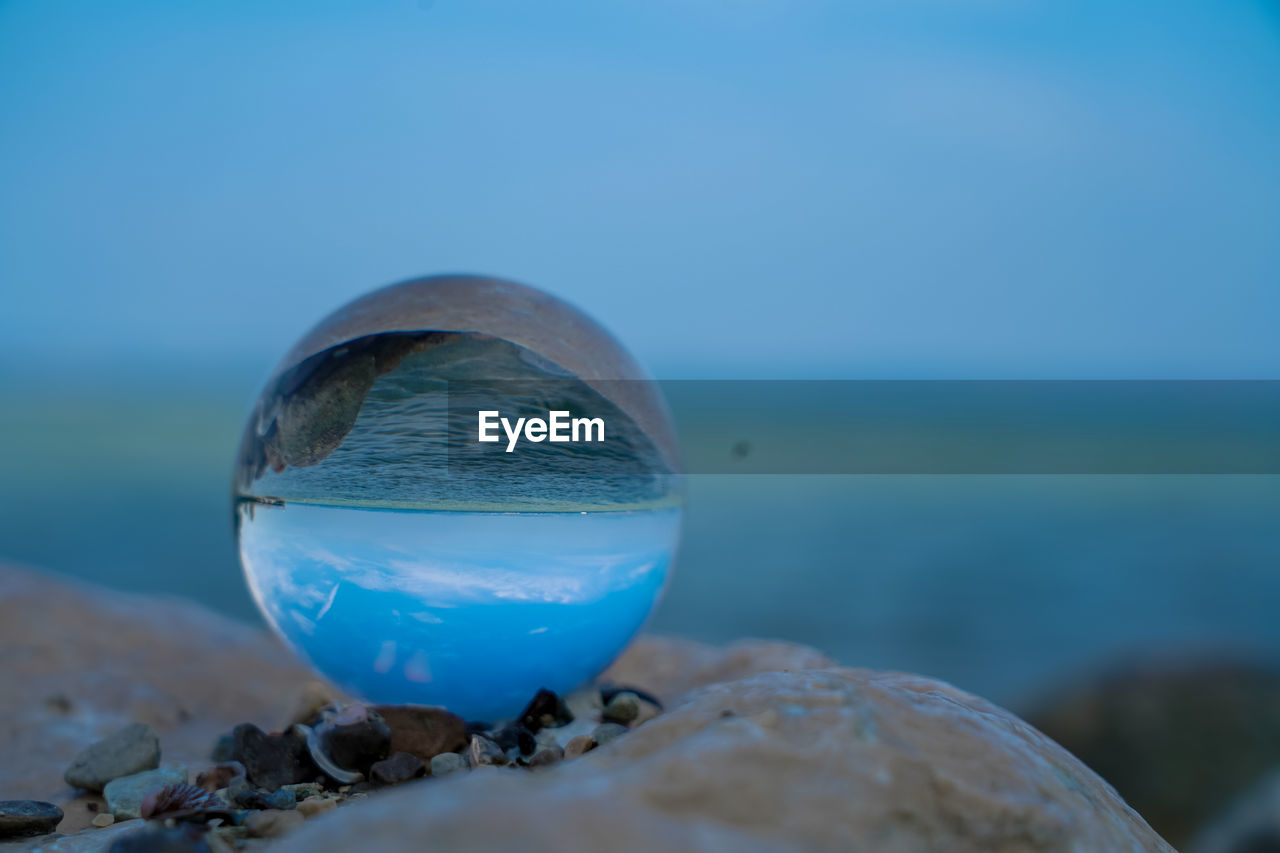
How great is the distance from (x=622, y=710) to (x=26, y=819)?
192 centimetres

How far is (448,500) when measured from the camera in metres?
2.76

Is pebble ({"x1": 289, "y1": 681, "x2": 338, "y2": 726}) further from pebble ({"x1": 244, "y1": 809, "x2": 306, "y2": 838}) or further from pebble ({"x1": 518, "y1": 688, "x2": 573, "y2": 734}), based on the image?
pebble ({"x1": 244, "y1": 809, "x2": 306, "y2": 838})

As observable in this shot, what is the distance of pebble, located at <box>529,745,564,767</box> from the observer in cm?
284

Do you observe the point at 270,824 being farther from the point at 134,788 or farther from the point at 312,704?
the point at 312,704

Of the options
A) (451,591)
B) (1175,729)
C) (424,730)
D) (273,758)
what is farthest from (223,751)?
(1175,729)

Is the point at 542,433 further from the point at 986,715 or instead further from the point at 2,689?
the point at 2,689

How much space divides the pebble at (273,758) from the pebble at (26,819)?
1.71 ft

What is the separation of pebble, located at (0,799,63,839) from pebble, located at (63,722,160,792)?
365 millimetres

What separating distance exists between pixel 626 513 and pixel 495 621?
57cm

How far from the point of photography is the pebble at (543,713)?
10.6 ft

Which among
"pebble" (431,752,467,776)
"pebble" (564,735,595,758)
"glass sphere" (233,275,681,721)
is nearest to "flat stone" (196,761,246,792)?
"glass sphere" (233,275,681,721)

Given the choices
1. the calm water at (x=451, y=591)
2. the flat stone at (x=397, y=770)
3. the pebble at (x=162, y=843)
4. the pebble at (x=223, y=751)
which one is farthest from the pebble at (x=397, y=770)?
the pebble at (x=223, y=751)

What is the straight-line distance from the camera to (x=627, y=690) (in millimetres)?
3555

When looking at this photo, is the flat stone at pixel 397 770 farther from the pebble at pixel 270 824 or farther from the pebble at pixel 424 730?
the pebble at pixel 270 824
